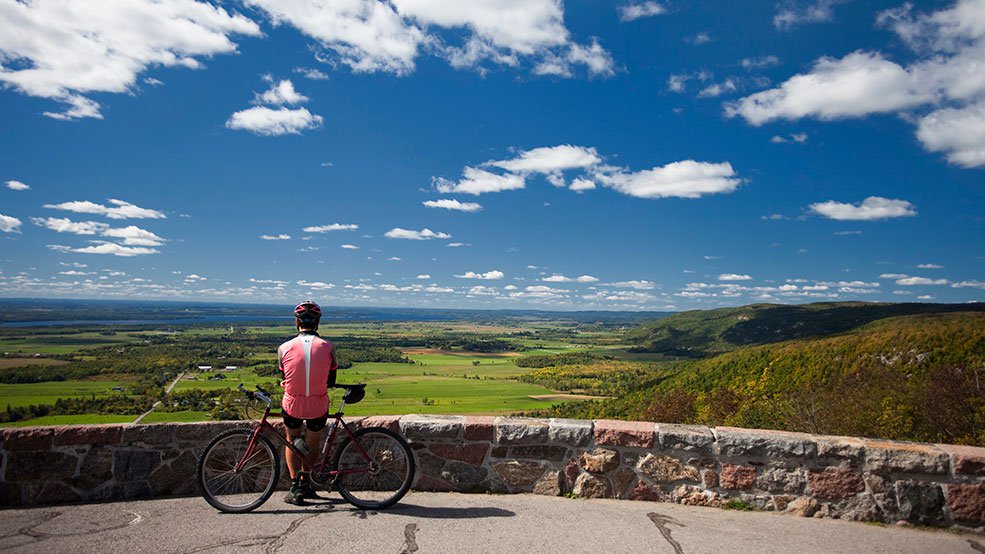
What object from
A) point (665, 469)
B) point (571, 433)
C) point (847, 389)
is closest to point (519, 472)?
point (571, 433)

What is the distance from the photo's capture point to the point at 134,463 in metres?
5.33

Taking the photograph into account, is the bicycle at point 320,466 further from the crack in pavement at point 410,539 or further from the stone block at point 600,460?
the stone block at point 600,460

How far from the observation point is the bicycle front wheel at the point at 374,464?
517 cm

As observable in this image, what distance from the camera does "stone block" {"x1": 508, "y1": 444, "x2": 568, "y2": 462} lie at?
5434mm

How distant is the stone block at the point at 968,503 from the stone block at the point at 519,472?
11.9ft

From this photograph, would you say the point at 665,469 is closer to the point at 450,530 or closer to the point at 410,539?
the point at 450,530

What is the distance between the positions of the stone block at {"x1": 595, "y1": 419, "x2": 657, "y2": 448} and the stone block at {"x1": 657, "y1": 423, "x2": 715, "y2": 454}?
0.10 meters

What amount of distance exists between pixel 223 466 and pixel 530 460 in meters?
3.04

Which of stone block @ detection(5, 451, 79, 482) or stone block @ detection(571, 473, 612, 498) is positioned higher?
stone block @ detection(5, 451, 79, 482)

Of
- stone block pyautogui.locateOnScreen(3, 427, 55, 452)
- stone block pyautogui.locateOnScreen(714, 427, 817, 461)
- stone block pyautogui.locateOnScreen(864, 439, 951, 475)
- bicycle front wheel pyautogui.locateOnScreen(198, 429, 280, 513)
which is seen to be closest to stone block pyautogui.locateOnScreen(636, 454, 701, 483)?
stone block pyautogui.locateOnScreen(714, 427, 817, 461)

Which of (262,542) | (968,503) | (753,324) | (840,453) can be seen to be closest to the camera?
(262,542)

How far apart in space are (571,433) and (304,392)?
2640 millimetres

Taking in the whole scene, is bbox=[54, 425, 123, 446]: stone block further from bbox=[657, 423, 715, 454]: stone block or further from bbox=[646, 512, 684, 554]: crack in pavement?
bbox=[657, 423, 715, 454]: stone block

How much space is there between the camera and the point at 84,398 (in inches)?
2282
